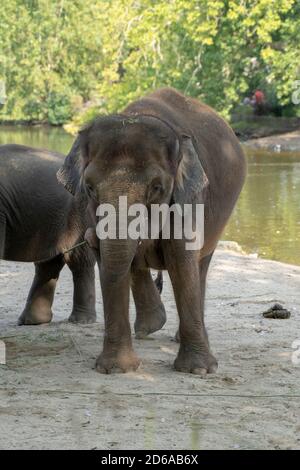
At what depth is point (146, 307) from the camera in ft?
25.5

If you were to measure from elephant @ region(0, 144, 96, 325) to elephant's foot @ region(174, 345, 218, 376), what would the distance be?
5.34ft

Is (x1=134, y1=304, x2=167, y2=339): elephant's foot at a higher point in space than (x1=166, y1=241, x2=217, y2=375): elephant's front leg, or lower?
lower

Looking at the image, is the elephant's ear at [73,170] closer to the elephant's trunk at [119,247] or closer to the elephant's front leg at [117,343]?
the elephant's trunk at [119,247]

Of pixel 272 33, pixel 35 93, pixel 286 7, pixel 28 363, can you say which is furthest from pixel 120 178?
pixel 35 93

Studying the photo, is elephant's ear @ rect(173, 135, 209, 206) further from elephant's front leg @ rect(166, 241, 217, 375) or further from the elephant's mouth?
the elephant's mouth

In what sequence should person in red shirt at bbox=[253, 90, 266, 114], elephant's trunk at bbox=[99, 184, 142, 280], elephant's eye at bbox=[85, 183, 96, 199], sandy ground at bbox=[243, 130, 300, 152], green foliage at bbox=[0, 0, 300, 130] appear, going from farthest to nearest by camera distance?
person in red shirt at bbox=[253, 90, 266, 114]
sandy ground at bbox=[243, 130, 300, 152]
green foliage at bbox=[0, 0, 300, 130]
elephant's eye at bbox=[85, 183, 96, 199]
elephant's trunk at bbox=[99, 184, 142, 280]

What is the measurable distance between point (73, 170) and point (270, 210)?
43.4 feet

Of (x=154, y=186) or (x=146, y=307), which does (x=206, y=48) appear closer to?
(x=146, y=307)

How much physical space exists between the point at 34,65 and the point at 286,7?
20.6 m

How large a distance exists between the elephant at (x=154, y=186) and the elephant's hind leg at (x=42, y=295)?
4.11ft

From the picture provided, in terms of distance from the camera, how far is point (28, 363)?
6770 mm

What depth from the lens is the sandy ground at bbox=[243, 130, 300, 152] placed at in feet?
108

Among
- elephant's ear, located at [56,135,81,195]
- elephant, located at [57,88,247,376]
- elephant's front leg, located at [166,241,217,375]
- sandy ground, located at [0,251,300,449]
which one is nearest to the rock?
sandy ground, located at [0,251,300,449]

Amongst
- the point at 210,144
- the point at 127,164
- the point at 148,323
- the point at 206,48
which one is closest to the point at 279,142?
the point at 206,48
